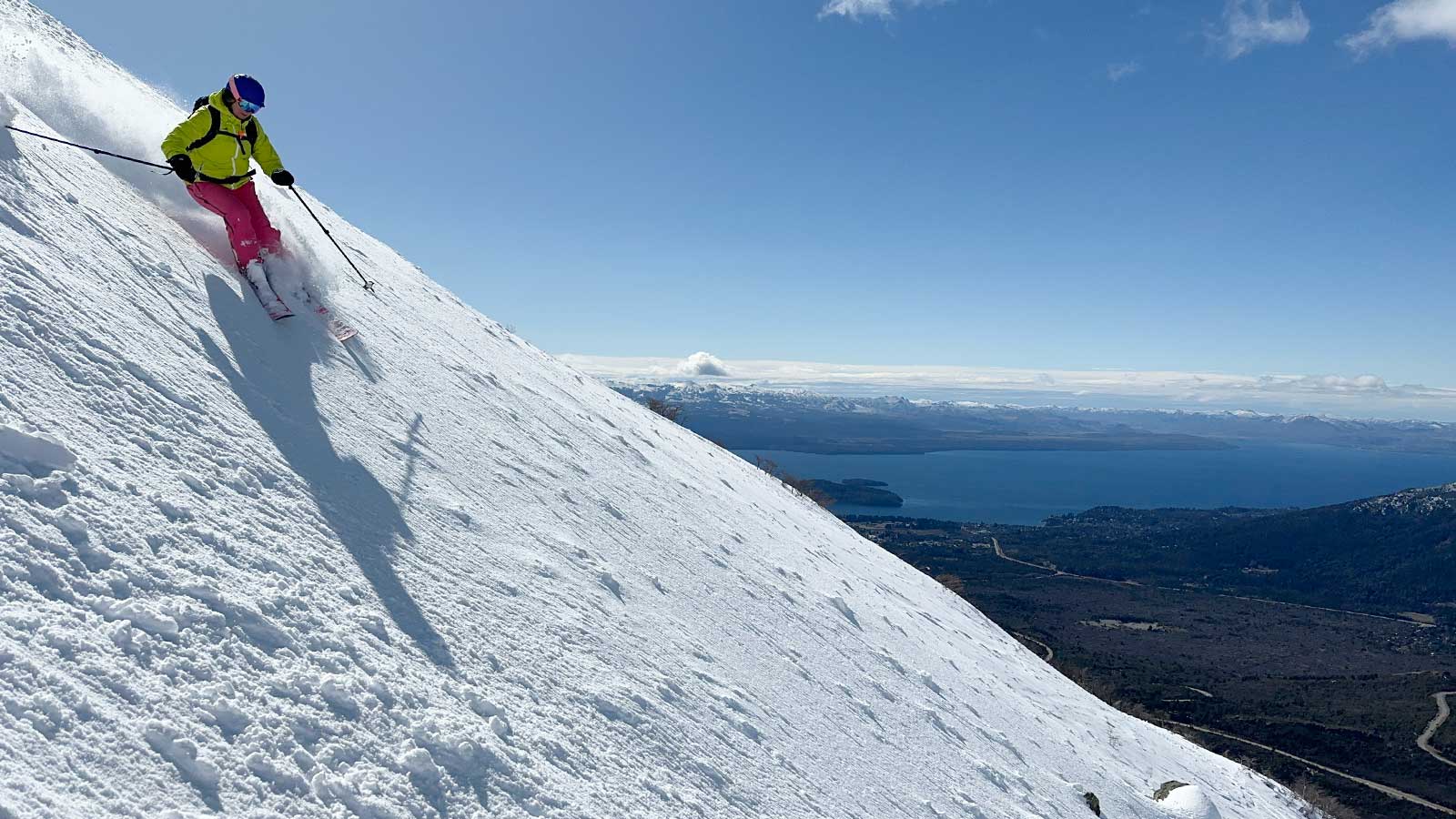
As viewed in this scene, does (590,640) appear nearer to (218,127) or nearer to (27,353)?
(27,353)

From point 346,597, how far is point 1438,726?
114m

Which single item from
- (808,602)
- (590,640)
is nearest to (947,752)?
(808,602)

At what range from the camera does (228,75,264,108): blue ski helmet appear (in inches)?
276

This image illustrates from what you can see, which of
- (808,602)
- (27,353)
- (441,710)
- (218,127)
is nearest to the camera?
(441,710)

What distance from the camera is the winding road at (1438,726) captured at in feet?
227

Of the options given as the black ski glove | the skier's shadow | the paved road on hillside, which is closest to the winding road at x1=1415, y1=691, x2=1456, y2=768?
the paved road on hillside

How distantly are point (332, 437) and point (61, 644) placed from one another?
3.24 meters

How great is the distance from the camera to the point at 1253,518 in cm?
19412

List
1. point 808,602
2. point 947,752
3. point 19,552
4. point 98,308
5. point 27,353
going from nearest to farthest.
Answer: point 19,552, point 27,353, point 98,308, point 947,752, point 808,602

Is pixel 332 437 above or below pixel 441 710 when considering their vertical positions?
above

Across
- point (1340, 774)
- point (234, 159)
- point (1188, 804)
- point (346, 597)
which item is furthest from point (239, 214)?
point (1340, 774)

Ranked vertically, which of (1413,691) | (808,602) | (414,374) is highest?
(414,374)

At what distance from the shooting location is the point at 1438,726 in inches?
3019

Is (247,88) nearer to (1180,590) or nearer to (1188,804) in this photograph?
(1188,804)
